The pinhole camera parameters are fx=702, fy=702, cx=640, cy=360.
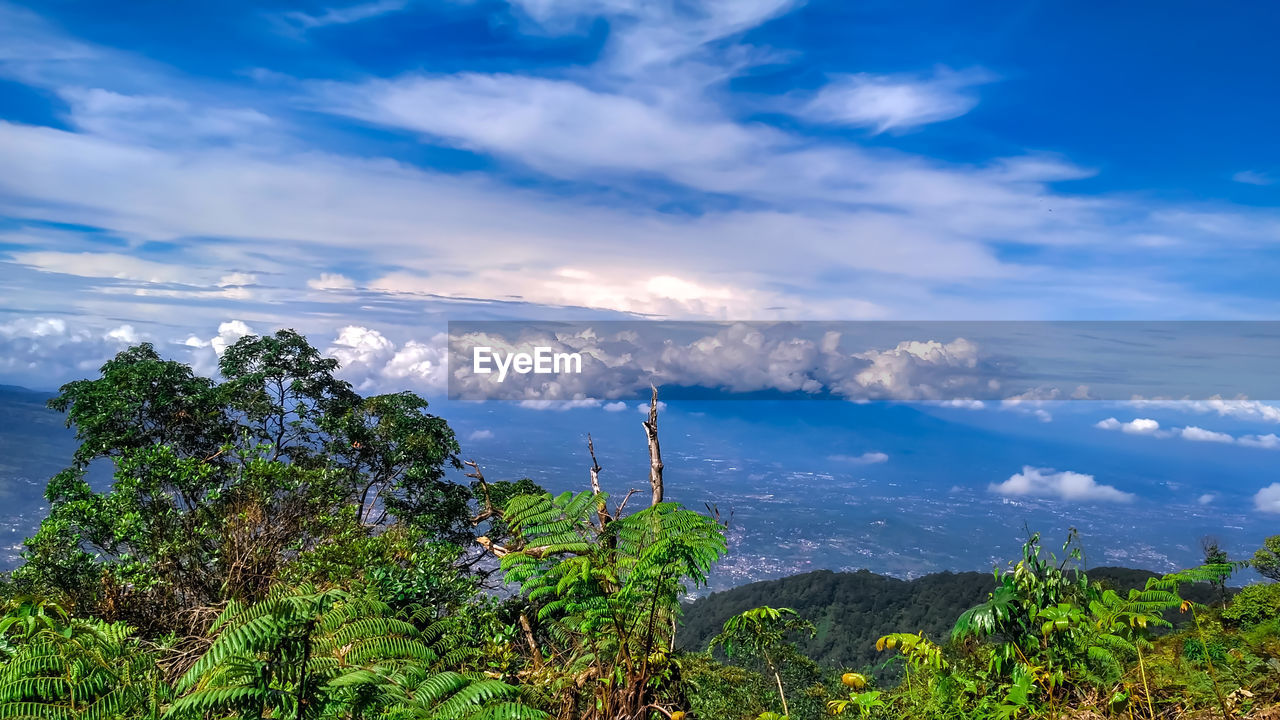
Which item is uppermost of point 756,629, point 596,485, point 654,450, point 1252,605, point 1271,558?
point 654,450

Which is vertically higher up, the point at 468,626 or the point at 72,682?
the point at 72,682

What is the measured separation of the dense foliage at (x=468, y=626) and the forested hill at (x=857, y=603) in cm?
3951

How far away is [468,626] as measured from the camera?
21.0ft

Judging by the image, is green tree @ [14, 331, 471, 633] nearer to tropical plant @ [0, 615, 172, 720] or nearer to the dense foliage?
the dense foliage

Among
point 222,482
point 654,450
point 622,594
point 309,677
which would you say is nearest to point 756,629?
point 622,594

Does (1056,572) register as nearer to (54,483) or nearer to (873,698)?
(873,698)

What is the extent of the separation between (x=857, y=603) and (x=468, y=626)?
5677 centimetres

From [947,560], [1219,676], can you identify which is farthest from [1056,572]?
[947,560]

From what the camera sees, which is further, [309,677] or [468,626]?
[468,626]

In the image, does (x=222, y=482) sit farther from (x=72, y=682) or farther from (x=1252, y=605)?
(x=1252, y=605)

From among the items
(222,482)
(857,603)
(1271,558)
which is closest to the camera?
(222,482)

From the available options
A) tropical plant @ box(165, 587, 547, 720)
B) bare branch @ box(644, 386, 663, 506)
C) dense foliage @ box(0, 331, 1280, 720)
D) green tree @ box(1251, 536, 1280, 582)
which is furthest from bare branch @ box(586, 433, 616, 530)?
green tree @ box(1251, 536, 1280, 582)

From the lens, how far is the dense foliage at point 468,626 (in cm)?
257

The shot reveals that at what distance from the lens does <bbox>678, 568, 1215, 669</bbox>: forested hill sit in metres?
48.3
